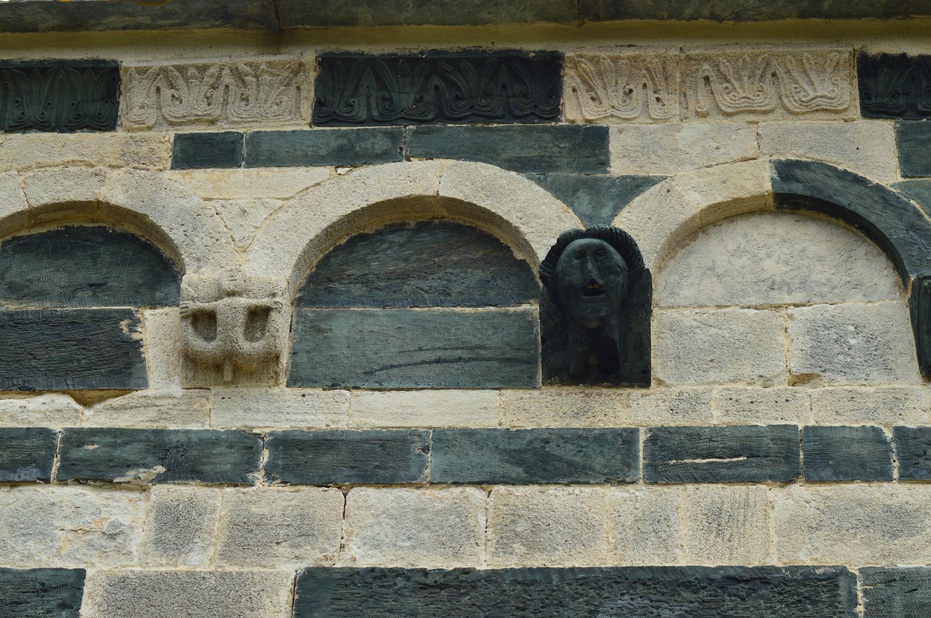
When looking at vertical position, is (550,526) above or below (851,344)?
below

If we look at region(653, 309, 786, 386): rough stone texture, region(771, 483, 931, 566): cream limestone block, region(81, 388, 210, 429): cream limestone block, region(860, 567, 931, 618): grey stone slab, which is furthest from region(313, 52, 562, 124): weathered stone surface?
region(860, 567, 931, 618): grey stone slab

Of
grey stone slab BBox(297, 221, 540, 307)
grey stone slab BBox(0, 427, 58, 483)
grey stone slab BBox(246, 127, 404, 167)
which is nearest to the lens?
grey stone slab BBox(0, 427, 58, 483)

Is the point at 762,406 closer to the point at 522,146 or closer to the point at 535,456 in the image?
the point at 535,456

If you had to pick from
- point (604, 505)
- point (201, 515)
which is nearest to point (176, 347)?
point (201, 515)

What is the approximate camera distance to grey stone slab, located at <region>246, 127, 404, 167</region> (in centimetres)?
739

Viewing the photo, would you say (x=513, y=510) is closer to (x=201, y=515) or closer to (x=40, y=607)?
(x=201, y=515)

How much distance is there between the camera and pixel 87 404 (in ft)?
22.6

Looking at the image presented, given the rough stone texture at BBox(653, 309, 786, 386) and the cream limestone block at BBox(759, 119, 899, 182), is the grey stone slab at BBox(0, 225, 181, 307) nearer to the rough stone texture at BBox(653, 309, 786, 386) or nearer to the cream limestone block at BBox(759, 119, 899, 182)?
the rough stone texture at BBox(653, 309, 786, 386)

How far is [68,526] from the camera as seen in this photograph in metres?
6.57

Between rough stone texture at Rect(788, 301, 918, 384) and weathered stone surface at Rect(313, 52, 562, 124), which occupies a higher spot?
weathered stone surface at Rect(313, 52, 562, 124)

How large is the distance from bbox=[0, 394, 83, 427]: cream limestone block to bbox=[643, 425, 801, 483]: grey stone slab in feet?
7.50

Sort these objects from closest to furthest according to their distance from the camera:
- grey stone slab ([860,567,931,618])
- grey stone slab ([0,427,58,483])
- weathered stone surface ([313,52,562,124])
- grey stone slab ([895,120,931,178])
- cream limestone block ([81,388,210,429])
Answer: grey stone slab ([860,567,931,618]) < grey stone slab ([0,427,58,483]) < cream limestone block ([81,388,210,429]) < grey stone slab ([895,120,931,178]) < weathered stone surface ([313,52,562,124])

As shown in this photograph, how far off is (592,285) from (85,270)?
2.22m

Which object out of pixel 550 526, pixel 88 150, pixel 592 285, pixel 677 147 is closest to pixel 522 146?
pixel 677 147
